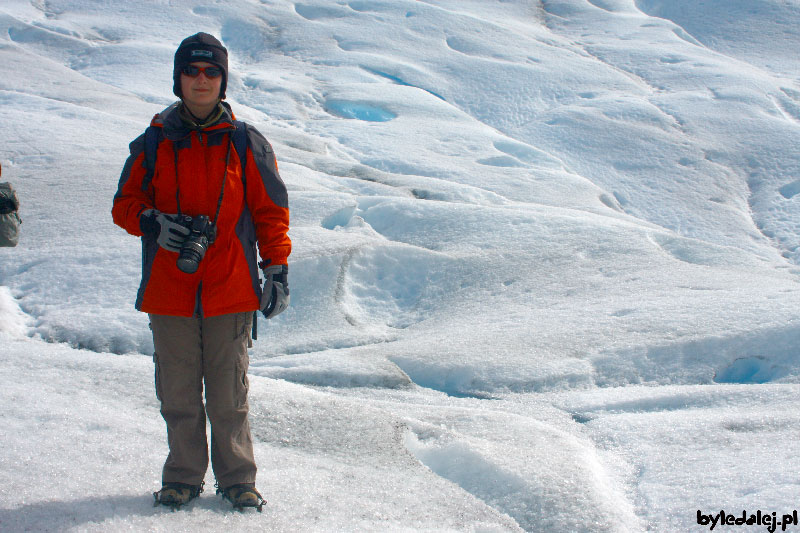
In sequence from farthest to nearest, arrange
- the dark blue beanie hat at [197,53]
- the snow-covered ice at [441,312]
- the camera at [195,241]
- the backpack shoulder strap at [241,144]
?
1. the snow-covered ice at [441,312]
2. the backpack shoulder strap at [241,144]
3. the dark blue beanie hat at [197,53]
4. the camera at [195,241]

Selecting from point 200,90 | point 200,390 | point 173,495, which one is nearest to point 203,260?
point 200,390

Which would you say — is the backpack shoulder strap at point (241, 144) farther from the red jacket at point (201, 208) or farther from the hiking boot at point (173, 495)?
the hiking boot at point (173, 495)

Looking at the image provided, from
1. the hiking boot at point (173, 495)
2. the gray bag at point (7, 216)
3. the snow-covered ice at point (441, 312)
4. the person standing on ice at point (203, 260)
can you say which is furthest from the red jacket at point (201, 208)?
the snow-covered ice at point (441, 312)

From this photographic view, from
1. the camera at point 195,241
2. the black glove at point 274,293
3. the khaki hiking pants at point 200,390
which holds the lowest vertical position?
the khaki hiking pants at point 200,390

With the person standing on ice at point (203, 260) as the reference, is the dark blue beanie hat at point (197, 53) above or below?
above

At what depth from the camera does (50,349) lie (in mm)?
4379

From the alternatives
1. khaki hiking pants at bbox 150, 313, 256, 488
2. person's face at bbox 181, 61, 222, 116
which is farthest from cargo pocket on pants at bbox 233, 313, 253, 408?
person's face at bbox 181, 61, 222, 116

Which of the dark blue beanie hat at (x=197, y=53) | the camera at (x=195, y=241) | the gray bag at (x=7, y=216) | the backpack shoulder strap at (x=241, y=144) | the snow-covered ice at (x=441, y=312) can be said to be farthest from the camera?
the snow-covered ice at (x=441, y=312)

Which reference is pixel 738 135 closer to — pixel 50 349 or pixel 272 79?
pixel 272 79

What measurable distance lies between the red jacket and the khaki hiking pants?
0.28 ft

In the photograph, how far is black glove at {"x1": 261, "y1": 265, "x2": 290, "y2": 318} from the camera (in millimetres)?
2561

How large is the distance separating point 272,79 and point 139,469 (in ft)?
45.2

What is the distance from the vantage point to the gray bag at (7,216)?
2.80 metres

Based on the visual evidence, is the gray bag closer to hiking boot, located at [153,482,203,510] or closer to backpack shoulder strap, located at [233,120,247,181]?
backpack shoulder strap, located at [233,120,247,181]
